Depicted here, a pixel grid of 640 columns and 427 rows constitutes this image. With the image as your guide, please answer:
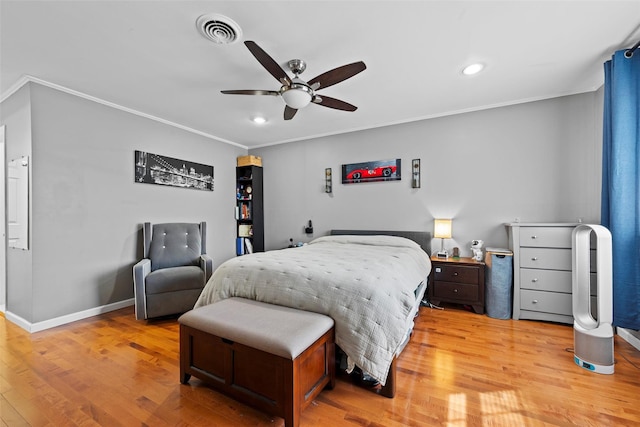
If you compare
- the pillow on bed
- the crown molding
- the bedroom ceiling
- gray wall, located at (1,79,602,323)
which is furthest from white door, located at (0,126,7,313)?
the pillow on bed

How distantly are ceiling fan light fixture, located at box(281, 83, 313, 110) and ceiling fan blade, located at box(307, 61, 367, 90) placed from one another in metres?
0.07

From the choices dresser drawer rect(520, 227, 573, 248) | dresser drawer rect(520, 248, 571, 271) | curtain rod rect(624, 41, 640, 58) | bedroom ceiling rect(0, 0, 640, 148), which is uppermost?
→ bedroom ceiling rect(0, 0, 640, 148)

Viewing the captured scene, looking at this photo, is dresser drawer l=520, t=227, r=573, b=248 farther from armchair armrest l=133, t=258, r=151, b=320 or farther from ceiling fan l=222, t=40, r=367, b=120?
armchair armrest l=133, t=258, r=151, b=320

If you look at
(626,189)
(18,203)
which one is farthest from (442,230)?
(18,203)

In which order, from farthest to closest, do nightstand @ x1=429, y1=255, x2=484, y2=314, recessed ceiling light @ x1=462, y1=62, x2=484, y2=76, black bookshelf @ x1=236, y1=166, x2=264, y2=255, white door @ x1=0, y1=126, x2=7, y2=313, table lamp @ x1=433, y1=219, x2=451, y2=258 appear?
black bookshelf @ x1=236, y1=166, x2=264, y2=255
table lamp @ x1=433, y1=219, x2=451, y2=258
nightstand @ x1=429, y1=255, x2=484, y2=314
white door @ x1=0, y1=126, x2=7, y2=313
recessed ceiling light @ x1=462, y1=62, x2=484, y2=76

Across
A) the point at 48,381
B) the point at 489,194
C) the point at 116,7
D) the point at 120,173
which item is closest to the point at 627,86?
the point at 489,194

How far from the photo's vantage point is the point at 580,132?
9.82 ft

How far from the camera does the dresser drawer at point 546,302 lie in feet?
9.02

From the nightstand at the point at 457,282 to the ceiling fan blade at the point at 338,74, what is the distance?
2.39 meters

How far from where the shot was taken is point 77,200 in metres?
2.96

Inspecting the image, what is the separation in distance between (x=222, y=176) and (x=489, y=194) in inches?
163

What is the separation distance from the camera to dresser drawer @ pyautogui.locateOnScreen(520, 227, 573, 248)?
2730mm

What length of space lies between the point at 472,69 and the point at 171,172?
12.8 ft

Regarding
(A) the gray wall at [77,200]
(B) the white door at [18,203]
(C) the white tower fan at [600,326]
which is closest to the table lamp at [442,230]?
(C) the white tower fan at [600,326]
